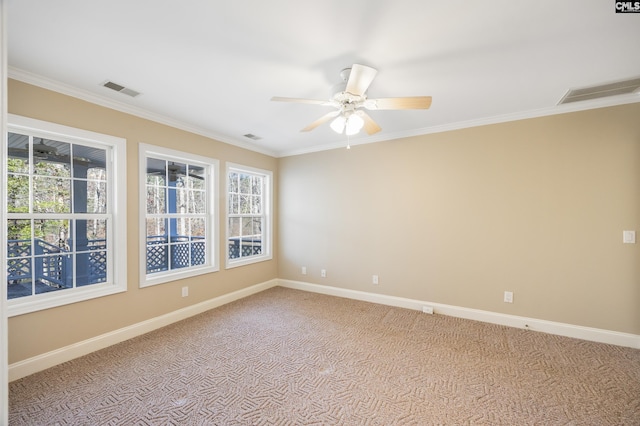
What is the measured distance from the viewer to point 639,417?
1756 mm

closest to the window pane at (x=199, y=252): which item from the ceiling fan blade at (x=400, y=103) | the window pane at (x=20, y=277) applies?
the window pane at (x=20, y=277)

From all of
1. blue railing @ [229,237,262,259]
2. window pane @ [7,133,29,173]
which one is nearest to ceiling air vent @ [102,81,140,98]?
window pane @ [7,133,29,173]

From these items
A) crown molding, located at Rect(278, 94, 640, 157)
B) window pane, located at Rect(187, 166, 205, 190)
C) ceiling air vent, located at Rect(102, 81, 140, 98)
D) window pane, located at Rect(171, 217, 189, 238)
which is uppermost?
ceiling air vent, located at Rect(102, 81, 140, 98)

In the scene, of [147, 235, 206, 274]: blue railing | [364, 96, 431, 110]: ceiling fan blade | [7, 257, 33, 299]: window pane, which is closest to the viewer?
[364, 96, 431, 110]: ceiling fan blade

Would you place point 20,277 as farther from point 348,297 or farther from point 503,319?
point 503,319

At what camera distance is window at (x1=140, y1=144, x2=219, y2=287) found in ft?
10.3

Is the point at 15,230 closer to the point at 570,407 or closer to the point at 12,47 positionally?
the point at 12,47

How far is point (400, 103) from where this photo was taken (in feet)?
6.75

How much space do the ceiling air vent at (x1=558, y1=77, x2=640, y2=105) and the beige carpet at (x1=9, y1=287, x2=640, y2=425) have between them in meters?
2.53

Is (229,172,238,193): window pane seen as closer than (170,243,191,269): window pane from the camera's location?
No

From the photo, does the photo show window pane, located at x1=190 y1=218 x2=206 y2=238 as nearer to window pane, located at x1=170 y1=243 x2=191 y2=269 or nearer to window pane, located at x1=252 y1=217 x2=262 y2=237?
window pane, located at x1=170 y1=243 x2=191 y2=269

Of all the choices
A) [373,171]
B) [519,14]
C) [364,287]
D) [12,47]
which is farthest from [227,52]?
[364,287]


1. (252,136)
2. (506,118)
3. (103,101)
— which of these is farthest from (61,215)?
(506,118)

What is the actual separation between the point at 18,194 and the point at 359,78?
306 centimetres
